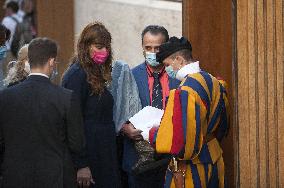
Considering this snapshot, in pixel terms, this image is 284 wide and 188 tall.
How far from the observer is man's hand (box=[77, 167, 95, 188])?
26.9ft

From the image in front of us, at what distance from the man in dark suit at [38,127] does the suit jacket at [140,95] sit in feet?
4.64

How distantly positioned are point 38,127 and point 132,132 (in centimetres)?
154

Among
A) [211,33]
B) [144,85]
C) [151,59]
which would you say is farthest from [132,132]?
[211,33]

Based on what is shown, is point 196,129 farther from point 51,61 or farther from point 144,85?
point 144,85

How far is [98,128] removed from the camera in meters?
8.45

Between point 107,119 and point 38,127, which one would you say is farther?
point 107,119

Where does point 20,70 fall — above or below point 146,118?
above

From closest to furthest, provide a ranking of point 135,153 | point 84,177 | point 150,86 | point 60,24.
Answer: point 84,177 < point 135,153 < point 150,86 < point 60,24

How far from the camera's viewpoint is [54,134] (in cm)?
737

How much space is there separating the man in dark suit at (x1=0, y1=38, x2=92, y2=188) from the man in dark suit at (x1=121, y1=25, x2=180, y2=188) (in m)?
1.44

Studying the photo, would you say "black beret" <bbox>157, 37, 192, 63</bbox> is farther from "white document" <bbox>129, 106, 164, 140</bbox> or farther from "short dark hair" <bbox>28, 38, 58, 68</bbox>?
"short dark hair" <bbox>28, 38, 58, 68</bbox>

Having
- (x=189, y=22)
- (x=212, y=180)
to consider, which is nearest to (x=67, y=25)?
(x=189, y=22)

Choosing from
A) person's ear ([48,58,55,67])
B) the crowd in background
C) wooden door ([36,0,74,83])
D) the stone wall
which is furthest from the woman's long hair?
wooden door ([36,0,74,83])

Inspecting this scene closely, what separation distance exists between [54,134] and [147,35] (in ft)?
6.06
